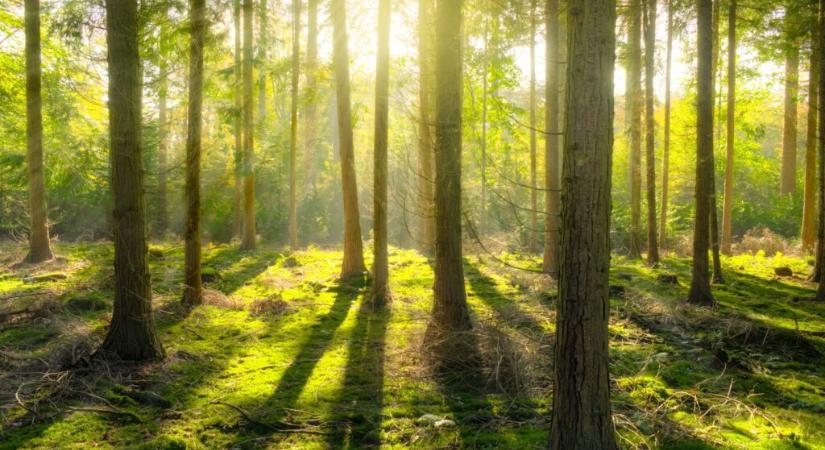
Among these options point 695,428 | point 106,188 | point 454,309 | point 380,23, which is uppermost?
point 380,23

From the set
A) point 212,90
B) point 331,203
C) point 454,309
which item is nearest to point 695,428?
point 454,309

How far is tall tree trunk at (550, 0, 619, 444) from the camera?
12.5 feet

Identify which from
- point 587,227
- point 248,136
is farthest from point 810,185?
point 248,136

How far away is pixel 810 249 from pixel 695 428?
1510cm

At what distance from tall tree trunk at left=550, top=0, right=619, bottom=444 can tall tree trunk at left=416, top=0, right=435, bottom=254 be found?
420 centimetres

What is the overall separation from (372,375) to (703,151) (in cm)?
761

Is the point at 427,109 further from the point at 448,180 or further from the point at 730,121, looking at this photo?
the point at 730,121

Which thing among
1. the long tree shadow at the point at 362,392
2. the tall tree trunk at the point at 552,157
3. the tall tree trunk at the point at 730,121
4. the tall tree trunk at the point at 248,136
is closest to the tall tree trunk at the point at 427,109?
the long tree shadow at the point at 362,392

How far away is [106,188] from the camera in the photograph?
77.2ft

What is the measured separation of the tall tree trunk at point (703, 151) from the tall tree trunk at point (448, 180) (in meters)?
5.45

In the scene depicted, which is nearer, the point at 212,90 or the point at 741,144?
the point at 212,90

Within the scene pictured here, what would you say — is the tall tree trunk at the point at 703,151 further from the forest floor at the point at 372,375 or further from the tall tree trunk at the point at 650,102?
the tall tree trunk at the point at 650,102

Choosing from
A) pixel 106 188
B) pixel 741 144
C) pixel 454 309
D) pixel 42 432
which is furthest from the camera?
pixel 741 144

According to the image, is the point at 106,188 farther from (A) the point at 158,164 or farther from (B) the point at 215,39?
(B) the point at 215,39
